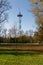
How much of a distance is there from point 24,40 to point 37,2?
31635 mm

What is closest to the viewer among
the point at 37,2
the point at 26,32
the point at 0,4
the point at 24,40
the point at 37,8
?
the point at 37,2

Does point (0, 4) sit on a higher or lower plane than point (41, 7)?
higher

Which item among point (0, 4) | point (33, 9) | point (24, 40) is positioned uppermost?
point (0, 4)

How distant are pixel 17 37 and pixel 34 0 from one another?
3357 centimetres

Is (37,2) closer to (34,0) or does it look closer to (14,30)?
(34,0)

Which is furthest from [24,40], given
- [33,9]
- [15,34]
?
[33,9]

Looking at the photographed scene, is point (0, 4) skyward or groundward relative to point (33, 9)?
skyward

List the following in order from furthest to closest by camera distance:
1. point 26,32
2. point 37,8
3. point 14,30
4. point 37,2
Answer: point 26,32 → point 14,30 → point 37,8 → point 37,2

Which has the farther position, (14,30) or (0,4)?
(14,30)

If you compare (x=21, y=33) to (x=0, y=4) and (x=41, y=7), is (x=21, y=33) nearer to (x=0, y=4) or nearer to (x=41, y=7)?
(x=0, y=4)

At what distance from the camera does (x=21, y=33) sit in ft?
176

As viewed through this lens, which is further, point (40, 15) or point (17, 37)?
point (17, 37)

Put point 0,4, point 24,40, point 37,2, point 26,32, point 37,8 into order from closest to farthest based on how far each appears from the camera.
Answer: point 37,2, point 37,8, point 0,4, point 24,40, point 26,32

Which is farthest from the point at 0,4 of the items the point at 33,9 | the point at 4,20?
the point at 33,9
